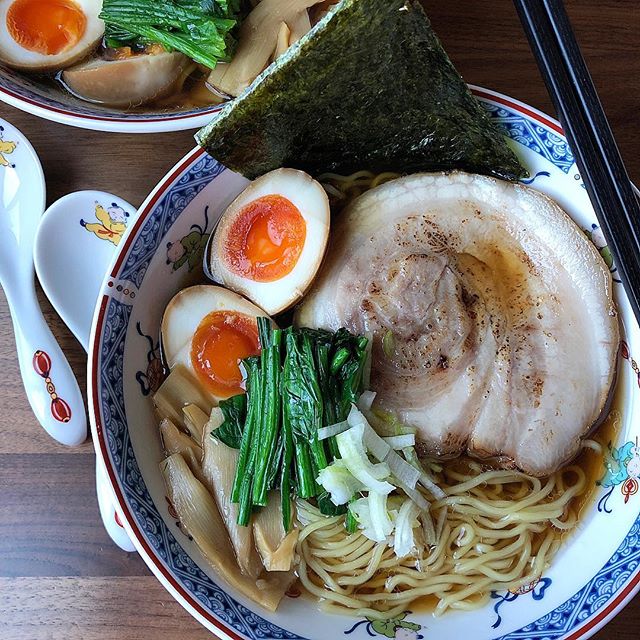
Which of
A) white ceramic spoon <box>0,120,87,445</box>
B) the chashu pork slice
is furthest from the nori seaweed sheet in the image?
white ceramic spoon <box>0,120,87,445</box>

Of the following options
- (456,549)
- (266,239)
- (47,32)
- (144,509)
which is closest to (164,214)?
(266,239)

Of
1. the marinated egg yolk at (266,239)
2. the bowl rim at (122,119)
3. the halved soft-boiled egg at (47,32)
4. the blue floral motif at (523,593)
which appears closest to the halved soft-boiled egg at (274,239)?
the marinated egg yolk at (266,239)

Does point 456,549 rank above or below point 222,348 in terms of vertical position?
below

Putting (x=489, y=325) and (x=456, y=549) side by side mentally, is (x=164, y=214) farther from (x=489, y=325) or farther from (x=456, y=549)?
(x=456, y=549)

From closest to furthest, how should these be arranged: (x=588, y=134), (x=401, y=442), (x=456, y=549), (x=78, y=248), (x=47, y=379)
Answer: (x=588, y=134) → (x=401, y=442) → (x=456, y=549) → (x=47, y=379) → (x=78, y=248)

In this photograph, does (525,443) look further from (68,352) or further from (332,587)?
(68,352)

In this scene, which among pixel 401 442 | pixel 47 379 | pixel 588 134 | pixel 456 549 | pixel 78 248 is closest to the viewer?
pixel 588 134
